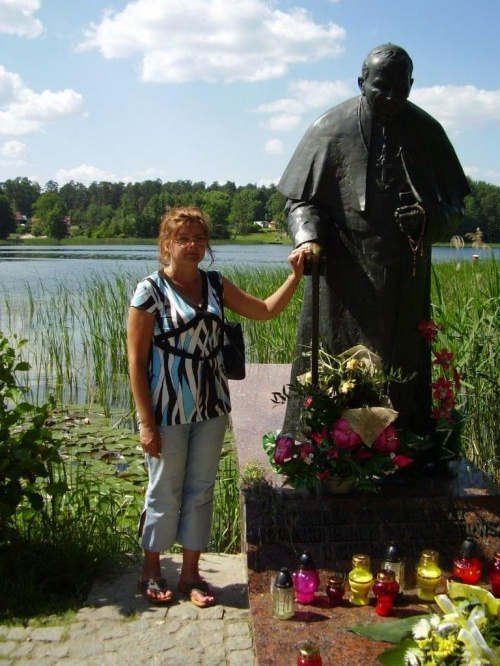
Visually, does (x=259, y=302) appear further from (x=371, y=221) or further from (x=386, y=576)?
(x=386, y=576)

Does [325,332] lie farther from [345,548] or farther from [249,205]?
[249,205]

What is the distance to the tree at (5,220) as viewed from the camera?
44.5m

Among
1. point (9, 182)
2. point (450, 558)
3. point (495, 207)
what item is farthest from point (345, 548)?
point (9, 182)

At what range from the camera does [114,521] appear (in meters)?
4.03

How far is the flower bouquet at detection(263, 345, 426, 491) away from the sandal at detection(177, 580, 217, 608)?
2.05 ft

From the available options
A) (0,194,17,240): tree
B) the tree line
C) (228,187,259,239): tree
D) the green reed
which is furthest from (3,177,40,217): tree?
the green reed

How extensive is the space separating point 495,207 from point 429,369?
6472 millimetres

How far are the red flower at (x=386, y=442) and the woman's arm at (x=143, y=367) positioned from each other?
3.04 feet

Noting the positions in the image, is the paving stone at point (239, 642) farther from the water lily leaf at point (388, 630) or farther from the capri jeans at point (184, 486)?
the water lily leaf at point (388, 630)

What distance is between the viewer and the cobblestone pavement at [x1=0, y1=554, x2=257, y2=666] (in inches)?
115

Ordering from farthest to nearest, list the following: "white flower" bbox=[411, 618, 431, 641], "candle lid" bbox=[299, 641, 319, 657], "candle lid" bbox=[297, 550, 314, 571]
Result: 1. "candle lid" bbox=[297, 550, 314, 571]
2. "candle lid" bbox=[299, 641, 319, 657]
3. "white flower" bbox=[411, 618, 431, 641]

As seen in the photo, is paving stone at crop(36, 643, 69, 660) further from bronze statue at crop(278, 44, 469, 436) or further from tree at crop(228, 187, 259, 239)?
tree at crop(228, 187, 259, 239)

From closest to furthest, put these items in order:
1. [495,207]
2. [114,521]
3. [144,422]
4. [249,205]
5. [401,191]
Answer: [144,422] < [401,191] < [114,521] < [495,207] < [249,205]

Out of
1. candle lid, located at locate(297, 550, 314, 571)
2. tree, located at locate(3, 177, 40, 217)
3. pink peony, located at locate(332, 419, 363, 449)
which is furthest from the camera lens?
tree, located at locate(3, 177, 40, 217)
